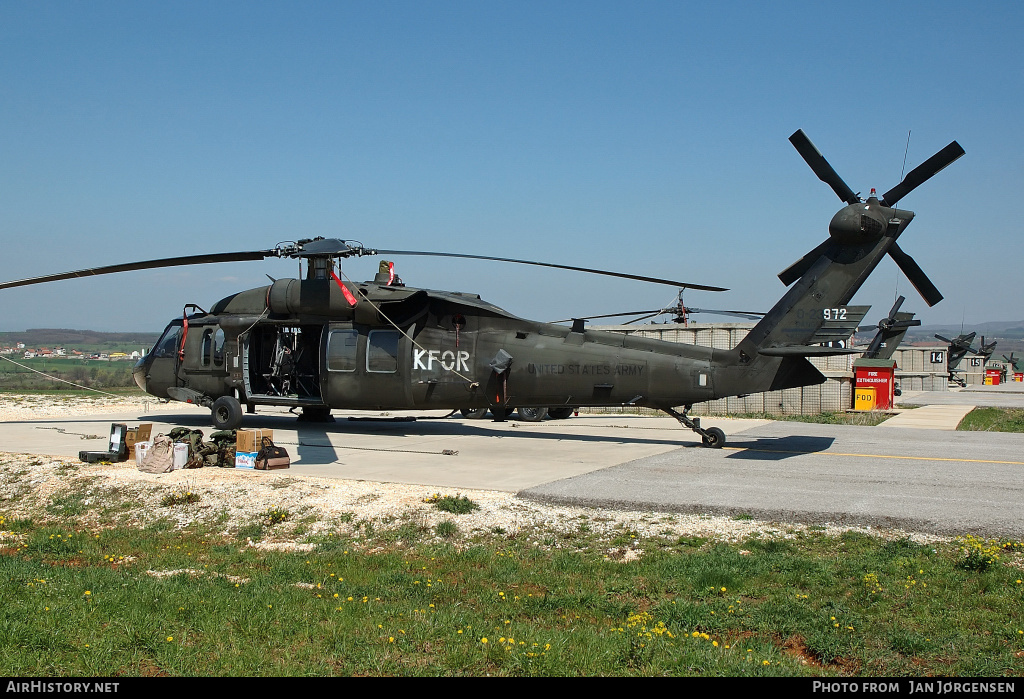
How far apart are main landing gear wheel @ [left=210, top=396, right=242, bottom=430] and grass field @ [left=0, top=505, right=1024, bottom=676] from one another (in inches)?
358

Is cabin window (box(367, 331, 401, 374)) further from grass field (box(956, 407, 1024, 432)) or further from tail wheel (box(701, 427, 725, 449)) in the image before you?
grass field (box(956, 407, 1024, 432))

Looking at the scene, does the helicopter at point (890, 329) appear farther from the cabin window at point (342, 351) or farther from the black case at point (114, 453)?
the black case at point (114, 453)

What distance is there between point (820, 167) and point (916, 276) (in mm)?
2793

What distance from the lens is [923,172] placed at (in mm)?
13664

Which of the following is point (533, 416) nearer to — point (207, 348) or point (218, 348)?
point (218, 348)

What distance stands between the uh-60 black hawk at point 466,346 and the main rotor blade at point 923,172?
0.7 inches

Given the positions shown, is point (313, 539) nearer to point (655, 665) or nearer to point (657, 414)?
point (655, 665)

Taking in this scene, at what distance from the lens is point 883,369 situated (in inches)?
1188

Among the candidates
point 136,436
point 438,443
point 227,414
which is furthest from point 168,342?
point 438,443

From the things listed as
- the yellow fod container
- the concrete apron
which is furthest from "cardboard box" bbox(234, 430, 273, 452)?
the yellow fod container

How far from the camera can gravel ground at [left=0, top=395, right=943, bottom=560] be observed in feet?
29.5

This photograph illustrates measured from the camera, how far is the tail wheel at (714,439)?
1605cm

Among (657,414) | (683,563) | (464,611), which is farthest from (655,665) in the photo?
(657,414)
